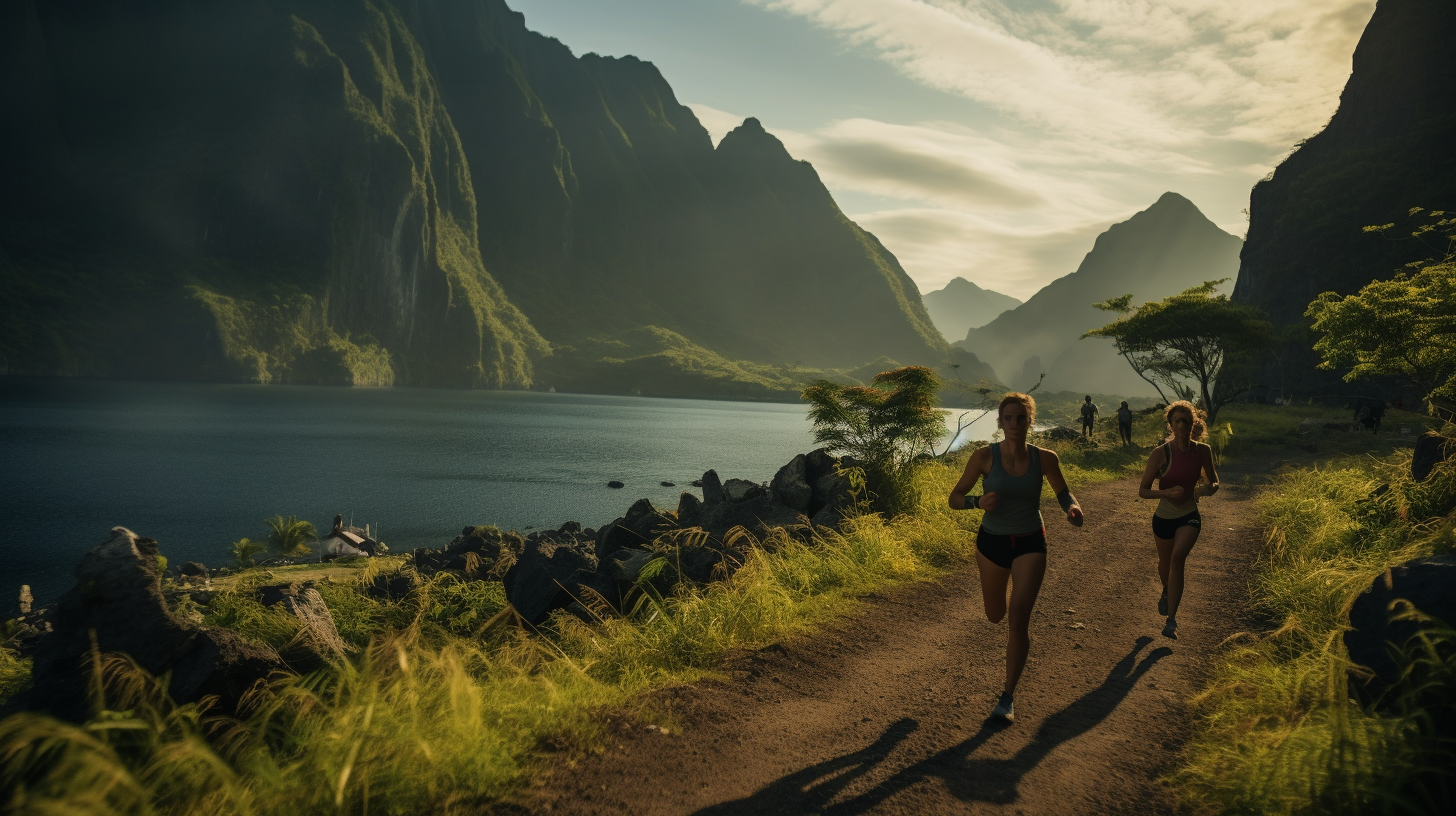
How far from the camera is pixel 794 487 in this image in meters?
14.1

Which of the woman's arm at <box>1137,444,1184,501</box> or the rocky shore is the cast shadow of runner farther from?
the rocky shore

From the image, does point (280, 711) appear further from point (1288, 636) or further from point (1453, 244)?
point (1453, 244)

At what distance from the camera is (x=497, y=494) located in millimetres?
45812

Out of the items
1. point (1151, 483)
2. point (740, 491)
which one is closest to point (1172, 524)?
point (1151, 483)

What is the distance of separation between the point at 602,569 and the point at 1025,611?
623cm

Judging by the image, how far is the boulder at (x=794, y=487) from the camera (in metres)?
13.9

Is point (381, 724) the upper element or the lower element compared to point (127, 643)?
lower

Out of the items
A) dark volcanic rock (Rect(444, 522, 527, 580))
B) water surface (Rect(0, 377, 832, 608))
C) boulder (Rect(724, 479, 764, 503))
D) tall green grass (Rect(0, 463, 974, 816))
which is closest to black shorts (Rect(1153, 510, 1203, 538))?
tall green grass (Rect(0, 463, 974, 816))

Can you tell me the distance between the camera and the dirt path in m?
4.16

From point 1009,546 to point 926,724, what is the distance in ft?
4.70

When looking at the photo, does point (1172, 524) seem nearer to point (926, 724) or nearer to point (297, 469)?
point (926, 724)

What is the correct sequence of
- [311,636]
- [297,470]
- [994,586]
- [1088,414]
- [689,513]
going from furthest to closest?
[297,470] < [1088,414] < [689,513] < [311,636] < [994,586]

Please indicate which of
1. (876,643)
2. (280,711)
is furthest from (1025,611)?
(280,711)

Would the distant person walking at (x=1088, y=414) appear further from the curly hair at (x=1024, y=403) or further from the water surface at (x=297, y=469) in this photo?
the curly hair at (x=1024, y=403)
